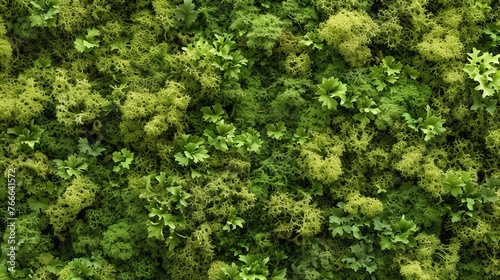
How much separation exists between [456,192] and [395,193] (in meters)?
0.49

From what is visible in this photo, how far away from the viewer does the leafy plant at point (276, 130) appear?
4.34 meters

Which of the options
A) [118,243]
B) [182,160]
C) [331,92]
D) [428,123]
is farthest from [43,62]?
[428,123]

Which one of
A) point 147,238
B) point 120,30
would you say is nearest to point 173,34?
point 120,30

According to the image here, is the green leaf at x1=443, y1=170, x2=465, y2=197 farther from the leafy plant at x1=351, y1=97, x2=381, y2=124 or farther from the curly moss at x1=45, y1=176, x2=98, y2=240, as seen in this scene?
the curly moss at x1=45, y1=176, x2=98, y2=240

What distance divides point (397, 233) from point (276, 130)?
1.33 meters

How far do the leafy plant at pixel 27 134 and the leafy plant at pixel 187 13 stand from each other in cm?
156

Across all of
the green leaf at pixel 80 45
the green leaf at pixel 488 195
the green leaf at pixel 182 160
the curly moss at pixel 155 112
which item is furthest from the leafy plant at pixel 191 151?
the green leaf at pixel 488 195

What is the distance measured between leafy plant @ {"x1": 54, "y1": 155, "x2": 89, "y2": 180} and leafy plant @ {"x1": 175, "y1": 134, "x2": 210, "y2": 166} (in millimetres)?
840

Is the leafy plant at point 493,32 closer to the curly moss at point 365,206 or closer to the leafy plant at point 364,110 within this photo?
the leafy plant at point 364,110

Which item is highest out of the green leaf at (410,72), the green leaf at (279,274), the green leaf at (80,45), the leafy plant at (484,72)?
the leafy plant at (484,72)

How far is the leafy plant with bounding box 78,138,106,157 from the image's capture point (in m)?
4.36

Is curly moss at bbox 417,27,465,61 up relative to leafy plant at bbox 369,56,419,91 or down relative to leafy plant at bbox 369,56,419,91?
up

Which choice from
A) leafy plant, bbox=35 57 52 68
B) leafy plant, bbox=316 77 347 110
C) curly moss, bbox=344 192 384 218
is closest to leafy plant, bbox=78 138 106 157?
leafy plant, bbox=35 57 52 68

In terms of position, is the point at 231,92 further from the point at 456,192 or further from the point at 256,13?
the point at 456,192
